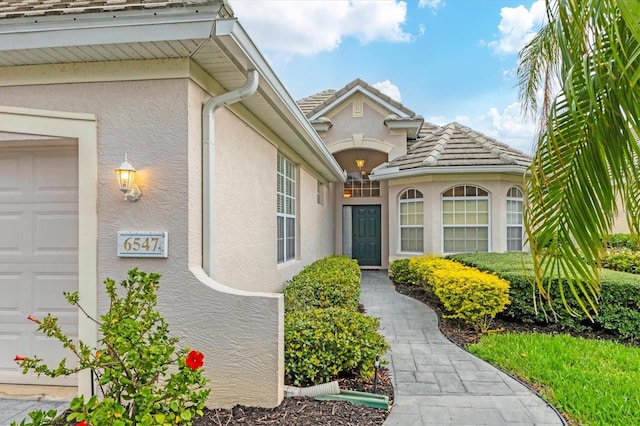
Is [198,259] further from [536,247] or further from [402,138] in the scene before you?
[402,138]

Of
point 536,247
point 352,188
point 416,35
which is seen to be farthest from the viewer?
point 416,35

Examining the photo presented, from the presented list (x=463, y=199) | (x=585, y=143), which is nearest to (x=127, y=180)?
(x=585, y=143)

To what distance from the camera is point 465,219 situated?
12.2 m

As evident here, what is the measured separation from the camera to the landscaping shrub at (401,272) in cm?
1148

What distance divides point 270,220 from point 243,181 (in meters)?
1.55

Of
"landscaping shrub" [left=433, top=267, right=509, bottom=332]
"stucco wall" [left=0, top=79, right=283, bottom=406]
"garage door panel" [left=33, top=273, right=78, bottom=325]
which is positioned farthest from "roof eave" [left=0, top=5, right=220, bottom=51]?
"landscaping shrub" [left=433, top=267, right=509, bottom=332]

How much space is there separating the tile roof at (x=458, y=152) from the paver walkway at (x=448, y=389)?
6.59 metres

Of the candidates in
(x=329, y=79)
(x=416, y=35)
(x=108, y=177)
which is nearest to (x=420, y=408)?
(x=108, y=177)

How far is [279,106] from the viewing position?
5297 millimetres

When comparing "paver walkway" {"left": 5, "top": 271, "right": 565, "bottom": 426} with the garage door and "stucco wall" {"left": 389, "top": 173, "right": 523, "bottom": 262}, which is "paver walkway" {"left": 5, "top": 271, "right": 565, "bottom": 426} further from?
"stucco wall" {"left": 389, "top": 173, "right": 523, "bottom": 262}

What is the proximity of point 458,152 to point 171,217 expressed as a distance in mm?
10716

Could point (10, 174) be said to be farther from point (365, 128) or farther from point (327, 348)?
point (365, 128)

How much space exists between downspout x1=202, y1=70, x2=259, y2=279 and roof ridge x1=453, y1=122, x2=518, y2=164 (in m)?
10.1

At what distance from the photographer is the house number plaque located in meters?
3.80
